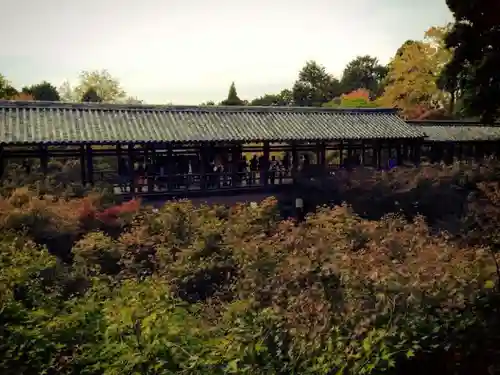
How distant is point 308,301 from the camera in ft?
18.0

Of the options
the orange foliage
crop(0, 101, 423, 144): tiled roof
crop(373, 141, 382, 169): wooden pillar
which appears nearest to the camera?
the orange foliage

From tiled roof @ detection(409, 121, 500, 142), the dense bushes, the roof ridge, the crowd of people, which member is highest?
the roof ridge

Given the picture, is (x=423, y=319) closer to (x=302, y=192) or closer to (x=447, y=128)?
(x=302, y=192)

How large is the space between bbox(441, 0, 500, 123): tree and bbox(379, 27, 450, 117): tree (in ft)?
62.2

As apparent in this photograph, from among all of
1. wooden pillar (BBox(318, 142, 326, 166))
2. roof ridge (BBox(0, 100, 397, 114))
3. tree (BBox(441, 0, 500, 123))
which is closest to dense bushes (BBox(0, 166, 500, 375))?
roof ridge (BBox(0, 100, 397, 114))

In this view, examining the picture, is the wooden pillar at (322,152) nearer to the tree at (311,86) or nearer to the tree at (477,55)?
the tree at (477,55)

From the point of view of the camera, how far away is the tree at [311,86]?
6062cm

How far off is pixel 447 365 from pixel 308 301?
1.64 m

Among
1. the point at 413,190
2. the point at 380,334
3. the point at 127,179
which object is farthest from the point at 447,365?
the point at 127,179

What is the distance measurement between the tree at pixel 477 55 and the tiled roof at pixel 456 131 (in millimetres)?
6829

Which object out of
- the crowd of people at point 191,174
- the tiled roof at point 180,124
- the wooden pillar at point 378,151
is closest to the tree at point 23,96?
the tiled roof at point 180,124

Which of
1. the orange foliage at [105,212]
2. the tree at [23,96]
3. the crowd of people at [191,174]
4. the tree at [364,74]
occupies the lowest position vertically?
the orange foliage at [105,212]

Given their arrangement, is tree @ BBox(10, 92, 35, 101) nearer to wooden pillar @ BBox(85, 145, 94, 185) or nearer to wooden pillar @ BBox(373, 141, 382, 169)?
wooden pillar @ BBox(85, 145, 94, 185)

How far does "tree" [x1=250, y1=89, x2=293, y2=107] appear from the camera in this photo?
63.9m
